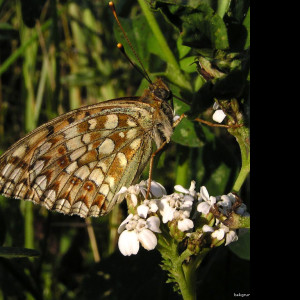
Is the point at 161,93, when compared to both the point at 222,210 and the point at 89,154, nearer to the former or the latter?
the point at 89,154

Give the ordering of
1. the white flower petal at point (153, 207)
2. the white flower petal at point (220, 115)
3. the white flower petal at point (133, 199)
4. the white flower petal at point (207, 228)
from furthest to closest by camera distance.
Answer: the white flower petal at point (220, 115)
the white flower petal at point (133, 199)
the white flower petal at point (153, 207)
the white flower petal at point (207, 228)

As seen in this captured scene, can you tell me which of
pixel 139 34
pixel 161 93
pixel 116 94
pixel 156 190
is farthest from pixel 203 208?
pixel 116 94

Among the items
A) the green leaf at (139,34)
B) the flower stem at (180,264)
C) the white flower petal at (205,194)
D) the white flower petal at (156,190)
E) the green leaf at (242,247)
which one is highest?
the green leaf at (139,34)

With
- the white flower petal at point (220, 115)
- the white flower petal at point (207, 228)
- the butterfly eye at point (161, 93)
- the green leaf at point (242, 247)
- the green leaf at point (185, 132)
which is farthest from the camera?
the green leaf at point (242, 247)

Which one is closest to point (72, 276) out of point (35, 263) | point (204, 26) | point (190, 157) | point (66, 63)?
point (35, 263)

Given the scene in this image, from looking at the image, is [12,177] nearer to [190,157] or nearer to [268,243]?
[190,157]

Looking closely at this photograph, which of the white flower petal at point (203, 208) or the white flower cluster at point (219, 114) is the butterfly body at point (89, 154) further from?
the white flower petal at point (203, 208)

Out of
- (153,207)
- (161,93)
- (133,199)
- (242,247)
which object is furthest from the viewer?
(242,247)

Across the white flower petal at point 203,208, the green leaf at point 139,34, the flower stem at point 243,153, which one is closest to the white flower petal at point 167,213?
the white flower petal at point 203,208
